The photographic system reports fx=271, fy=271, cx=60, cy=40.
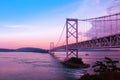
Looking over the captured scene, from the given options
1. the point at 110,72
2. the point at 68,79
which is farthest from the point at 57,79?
the point at 110,72

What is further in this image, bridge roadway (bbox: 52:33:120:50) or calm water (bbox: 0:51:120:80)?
calm water (bbox: 0:51:120:80)

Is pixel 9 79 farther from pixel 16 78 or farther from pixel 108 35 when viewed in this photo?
pixel 108 35

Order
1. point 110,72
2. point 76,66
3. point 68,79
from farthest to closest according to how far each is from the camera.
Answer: point 76,66, point 68,79, point 110,72

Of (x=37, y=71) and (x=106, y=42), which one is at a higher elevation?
(x=106, y=42)

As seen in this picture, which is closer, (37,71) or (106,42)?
(106,42)

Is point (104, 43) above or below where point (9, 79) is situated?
above

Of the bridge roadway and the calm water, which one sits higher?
the bridge roadway

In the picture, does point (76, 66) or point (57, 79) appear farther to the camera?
point (76, 66)

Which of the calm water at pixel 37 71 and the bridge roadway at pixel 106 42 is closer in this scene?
the bridge roadway at pixel 106 42

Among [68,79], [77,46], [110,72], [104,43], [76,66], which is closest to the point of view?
[110,72]

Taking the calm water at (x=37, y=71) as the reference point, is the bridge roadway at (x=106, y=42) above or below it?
above

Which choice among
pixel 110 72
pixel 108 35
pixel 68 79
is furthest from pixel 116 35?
pixel 110 72
